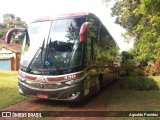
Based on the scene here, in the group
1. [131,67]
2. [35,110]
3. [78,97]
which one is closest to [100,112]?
[78,97]

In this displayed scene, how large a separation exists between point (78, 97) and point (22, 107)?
2.12 m

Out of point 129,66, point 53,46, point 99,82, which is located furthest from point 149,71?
point 53,46

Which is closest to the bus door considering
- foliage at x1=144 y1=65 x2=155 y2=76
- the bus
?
the bus

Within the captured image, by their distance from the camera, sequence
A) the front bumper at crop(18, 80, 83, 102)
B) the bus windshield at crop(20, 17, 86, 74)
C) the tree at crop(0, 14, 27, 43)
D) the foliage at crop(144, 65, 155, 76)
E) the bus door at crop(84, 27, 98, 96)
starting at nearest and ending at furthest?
the front bumper at crop(18, 80, 83, 102) < the bus windshield at crop(20, 17, 86, 74) < the bus door at crop(84, 27, 98, 96) < the foliage at crop(144, 65, 155, 76) < the tree at crop(0, 14, 27, 43)

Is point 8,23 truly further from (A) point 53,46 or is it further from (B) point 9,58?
(A) point 53,46

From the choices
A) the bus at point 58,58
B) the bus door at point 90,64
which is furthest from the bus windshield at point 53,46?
the bus door at point 90,64

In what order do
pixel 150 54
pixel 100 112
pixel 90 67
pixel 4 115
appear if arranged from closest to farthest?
pixel 4 115, pixel 100 112, pixel 90 67, pixel 150 54

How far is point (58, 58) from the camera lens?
8.41 m

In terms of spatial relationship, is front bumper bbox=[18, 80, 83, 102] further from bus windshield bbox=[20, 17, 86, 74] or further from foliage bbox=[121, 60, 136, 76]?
foliage bbox=[121, 60, 136, 76]

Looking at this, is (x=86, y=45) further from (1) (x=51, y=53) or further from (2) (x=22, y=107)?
(2) (x=22, y=107)

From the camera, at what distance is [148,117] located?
7465mm

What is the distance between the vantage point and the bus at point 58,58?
8.22 m

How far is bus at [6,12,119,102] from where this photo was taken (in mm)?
8219

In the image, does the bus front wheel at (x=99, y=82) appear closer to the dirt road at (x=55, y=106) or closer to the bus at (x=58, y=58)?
the dirt road at (x=55, y=106)
